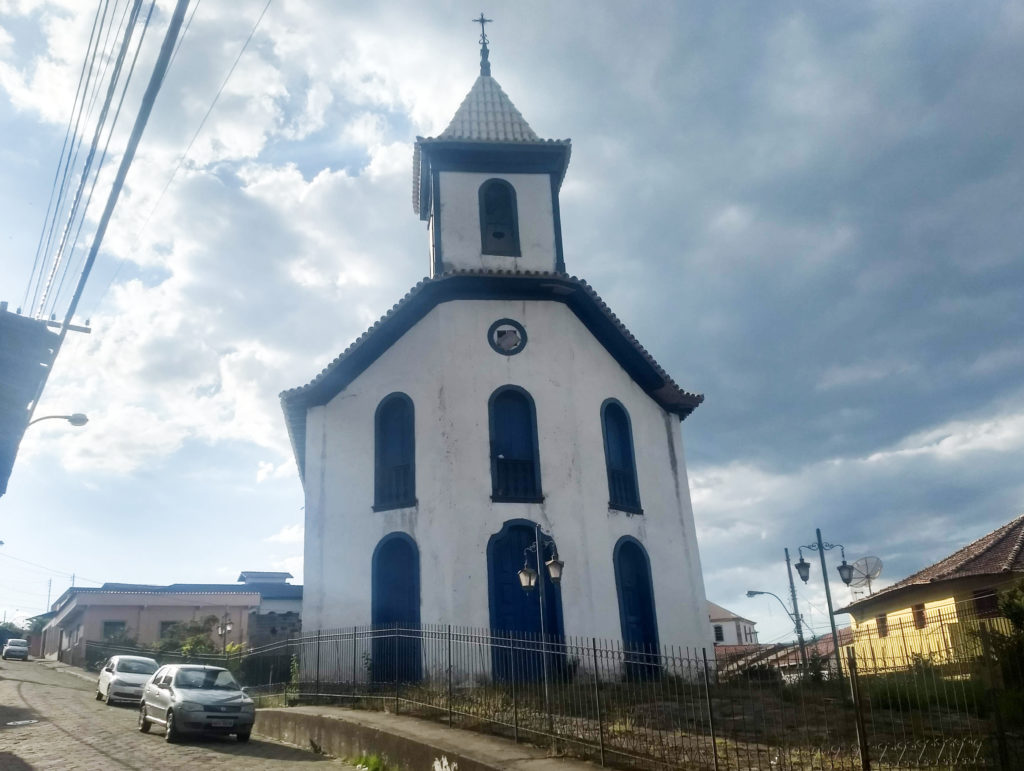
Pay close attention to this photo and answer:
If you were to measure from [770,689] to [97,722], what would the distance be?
1316cm

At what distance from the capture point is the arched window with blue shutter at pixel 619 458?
18516 millimetres

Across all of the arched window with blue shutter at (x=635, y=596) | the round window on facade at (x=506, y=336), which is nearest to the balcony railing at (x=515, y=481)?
the arched window with blue shutter at (x=635, y=596)

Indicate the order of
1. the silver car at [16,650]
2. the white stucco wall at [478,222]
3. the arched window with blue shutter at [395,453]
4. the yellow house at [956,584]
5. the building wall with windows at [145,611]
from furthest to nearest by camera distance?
the silver car at [16,650] < the building wall with windows at [145,611] < the yellow house at [956,584] < the white stucco wall at [478,222] < the arched window with blue shutter at [395,453]

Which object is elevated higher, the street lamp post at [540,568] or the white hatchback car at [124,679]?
the street lamp post at [540,568]

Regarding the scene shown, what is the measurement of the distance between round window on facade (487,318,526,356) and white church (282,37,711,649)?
0.03 metres

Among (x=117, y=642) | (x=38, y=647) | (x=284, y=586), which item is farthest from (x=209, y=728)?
(x=38, y=647)

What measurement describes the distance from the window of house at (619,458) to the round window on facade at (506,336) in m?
2.38

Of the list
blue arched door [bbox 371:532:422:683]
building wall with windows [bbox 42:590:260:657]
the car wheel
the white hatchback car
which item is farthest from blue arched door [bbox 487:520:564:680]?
building wall with windows [bbox 42:590:260:657]

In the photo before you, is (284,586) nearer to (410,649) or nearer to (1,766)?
(410,649)

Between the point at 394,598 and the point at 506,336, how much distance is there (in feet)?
20.0

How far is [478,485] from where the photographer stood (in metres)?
17.2

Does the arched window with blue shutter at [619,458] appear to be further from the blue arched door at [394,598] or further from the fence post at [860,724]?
the fence post at [860,724]

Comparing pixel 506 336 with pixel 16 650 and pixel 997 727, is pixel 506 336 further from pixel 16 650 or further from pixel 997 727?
pixel 16 650

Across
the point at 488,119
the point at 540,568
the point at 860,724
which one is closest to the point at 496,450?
the point at 540,568
